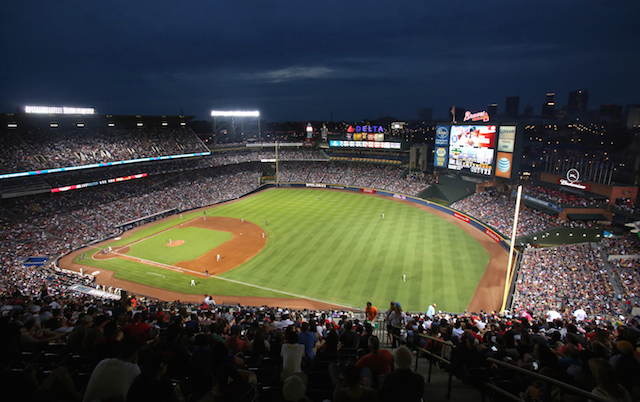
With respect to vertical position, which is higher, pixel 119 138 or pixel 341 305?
pixel 119 138

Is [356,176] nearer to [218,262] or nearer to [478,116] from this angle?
[478,116]

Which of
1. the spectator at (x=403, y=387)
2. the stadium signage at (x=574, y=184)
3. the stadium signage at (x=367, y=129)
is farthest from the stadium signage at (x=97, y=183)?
the stadium signage at (x=574, y=184)

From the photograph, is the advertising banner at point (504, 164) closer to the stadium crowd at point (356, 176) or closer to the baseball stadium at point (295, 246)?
the baseball stadium at point (295, 246)

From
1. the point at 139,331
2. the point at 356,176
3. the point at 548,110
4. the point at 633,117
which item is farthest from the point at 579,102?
the point at 139,331

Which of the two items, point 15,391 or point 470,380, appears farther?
point 470,380

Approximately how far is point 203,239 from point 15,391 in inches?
1267

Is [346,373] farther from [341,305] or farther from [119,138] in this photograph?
[119,138]

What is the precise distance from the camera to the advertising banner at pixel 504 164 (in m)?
32.9

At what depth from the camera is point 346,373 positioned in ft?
11.9

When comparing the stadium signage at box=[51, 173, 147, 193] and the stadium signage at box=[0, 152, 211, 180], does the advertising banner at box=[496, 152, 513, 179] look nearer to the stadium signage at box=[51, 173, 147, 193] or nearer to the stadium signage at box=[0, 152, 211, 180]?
the stadium signage at box=[0, 152, 211, 180]

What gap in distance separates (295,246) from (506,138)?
24.5 m

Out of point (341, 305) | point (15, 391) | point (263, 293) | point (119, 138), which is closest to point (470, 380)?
point (15, 391)

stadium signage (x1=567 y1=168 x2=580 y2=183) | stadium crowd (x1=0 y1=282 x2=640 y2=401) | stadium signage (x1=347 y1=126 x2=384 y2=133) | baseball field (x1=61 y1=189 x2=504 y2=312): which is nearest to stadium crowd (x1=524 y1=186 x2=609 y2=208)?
stadium signage (x1=567 y1=168 x2=580 y2=183)

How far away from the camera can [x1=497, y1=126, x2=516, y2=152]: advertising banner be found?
107 ft
